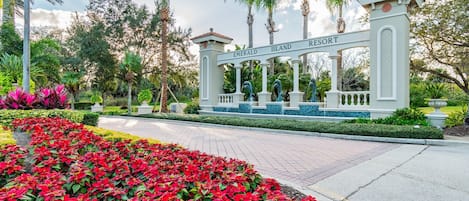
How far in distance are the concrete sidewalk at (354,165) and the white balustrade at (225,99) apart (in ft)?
24.6

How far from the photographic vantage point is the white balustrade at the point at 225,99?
618 inches

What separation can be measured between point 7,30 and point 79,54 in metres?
4.58

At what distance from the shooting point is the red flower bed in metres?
2.19

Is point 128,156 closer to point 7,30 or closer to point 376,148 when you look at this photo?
point 376,148

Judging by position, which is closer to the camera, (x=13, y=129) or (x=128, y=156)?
(x=128, y=156)

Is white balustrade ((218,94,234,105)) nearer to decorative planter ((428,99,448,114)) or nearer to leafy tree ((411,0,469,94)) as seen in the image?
leafy tree ((411,0,469,94))

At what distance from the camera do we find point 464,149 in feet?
21.6

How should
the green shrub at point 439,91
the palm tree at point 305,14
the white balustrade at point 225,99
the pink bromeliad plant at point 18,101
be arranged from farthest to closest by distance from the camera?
the palm tree at point 305,14 < the white balustrade at point 225,99 < the green shrub at point 439,91 < the pink bromeliad plant at point 18,101

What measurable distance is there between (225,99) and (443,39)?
10.3 meters

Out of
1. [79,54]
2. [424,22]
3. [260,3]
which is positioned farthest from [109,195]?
[79,54]

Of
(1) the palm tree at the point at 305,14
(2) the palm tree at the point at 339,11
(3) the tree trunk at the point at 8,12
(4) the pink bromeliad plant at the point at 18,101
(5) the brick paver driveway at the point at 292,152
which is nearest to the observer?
(5) the brick paver driveway at the point at 292,152

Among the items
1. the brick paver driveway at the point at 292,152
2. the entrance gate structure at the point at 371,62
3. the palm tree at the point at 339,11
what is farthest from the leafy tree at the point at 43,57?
the palm tree at the point at 339,11

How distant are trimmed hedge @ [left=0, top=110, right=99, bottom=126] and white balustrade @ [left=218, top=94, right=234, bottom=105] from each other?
7910 mm

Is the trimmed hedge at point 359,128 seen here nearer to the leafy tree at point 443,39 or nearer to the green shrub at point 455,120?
the green shrub at point 455,120
